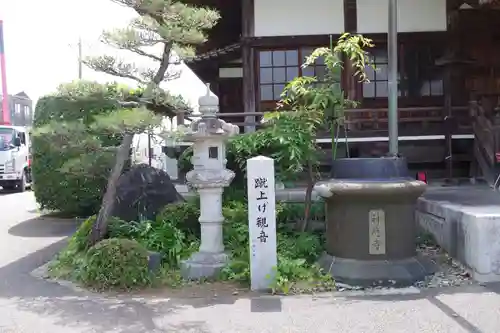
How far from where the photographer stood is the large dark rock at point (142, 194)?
29.2 feet

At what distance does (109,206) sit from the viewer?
8047 mm

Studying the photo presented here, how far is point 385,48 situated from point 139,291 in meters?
9.33

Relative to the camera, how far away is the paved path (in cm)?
534

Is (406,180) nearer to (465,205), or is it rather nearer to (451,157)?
(465,205)

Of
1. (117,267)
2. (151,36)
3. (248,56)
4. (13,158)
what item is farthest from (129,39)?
(13,158)

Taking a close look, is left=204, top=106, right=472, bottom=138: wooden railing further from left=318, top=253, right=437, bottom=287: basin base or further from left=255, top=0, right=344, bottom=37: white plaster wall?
left=318, top=253, right=437, bottom=287: basin base

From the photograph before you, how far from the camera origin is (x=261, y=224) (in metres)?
6.64

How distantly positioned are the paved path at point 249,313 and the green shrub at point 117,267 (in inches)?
11.1

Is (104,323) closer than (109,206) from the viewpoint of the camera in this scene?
Yes

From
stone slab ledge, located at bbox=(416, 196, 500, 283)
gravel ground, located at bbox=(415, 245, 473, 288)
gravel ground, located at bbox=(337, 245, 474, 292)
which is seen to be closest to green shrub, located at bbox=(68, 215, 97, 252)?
gravel ground, located at bbox=(337, 245, 474, 292)

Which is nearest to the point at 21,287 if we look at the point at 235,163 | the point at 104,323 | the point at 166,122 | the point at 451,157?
the point at 104,323

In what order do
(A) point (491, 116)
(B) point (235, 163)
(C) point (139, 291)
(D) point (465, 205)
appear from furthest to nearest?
(A) point (491, 116)
(B) point (235, 163)
(D) point (465, 205)
(C) point (139, 291)

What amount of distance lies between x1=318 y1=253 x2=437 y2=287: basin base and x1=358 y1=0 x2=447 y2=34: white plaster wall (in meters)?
7.56

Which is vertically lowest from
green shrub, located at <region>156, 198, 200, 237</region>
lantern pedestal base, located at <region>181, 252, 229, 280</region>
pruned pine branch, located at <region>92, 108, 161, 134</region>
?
lantern pedestal base, located at <region>181, 252, 229, 280</region>
